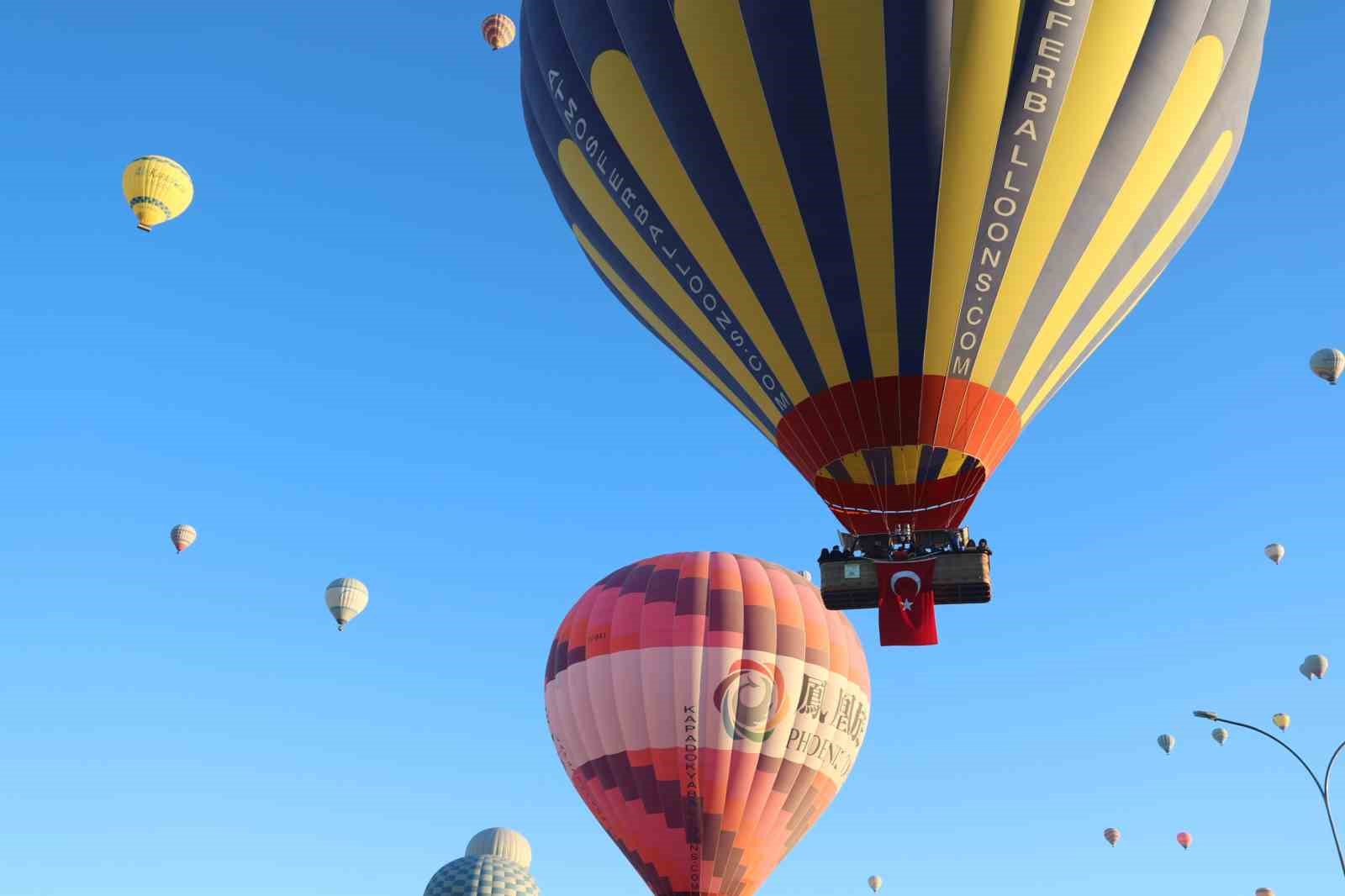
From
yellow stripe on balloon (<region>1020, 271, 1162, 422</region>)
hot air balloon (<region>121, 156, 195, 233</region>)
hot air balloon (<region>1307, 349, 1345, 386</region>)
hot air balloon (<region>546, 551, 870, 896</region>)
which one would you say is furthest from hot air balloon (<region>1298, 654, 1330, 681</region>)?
hot air balloon (<region>121, 156, 195, 233</region>)

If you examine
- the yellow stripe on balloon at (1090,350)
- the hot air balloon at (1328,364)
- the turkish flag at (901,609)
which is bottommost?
the turkish flag at (901,609)

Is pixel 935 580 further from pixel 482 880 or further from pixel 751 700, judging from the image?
pixel 482 880

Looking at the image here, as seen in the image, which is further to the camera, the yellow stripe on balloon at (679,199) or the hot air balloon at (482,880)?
the hot air balloon at (482,880)

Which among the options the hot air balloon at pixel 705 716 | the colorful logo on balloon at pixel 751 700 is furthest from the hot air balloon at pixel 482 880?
the colorful logo on balloon at pixel 751 700

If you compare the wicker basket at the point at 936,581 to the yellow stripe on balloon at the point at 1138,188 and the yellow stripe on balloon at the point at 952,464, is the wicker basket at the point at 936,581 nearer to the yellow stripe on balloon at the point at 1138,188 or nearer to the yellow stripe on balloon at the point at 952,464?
the yellow stripe on balloon at the point at 952,464

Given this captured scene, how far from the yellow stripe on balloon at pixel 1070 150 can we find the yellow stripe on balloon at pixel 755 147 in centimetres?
193

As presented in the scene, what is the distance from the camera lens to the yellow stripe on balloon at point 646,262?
683 inches

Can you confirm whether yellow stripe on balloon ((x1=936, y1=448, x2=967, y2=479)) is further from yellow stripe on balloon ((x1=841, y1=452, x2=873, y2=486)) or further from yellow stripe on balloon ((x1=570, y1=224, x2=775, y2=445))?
yellow stripe on balloon ((x1=570, y1=224, x2=775, y2=445))

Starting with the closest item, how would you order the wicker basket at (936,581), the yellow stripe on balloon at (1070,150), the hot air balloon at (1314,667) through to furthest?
the yellow stripe on balloon at (1070,150)
the wicker basket at (936,581)
the hot air balloon at (1314,667)

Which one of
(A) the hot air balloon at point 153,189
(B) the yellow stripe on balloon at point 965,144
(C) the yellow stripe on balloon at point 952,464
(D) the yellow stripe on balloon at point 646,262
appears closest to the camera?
(B) the yellow stripe on balloon at point 965,144

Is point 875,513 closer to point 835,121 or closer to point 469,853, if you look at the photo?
point 835,121

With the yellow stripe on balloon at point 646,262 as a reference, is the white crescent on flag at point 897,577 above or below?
below

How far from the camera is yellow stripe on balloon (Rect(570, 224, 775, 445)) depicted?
59.4 feet

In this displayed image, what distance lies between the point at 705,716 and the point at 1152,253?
45.4 ft
